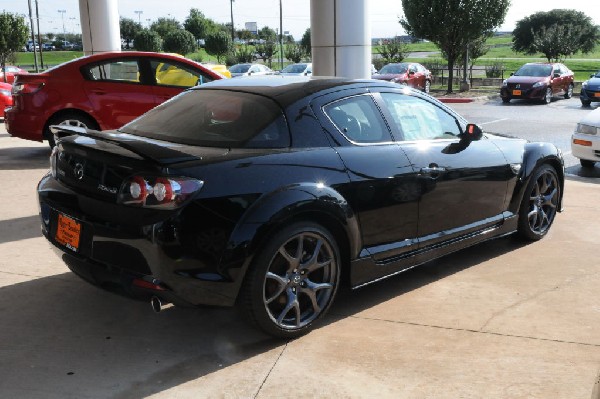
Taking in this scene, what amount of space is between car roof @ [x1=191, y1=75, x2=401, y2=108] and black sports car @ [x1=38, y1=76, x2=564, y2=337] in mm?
16

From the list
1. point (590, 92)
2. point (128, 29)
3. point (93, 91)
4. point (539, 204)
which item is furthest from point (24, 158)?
point (128, 29)

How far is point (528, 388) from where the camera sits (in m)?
3.21

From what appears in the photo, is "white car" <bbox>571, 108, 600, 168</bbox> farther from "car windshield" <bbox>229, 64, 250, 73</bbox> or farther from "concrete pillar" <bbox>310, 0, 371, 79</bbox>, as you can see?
"car windshield" <bbox>229, 64, 250, 73</bbox>

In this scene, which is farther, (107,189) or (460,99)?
(460,99)

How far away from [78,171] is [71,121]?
6059 mm

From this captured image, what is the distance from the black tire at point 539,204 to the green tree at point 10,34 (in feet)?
121

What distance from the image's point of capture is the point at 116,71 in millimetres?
9625

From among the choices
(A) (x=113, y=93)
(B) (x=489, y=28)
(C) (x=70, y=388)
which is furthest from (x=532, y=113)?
(C) (x=70, y=388)

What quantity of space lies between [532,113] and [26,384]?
18.6 metres

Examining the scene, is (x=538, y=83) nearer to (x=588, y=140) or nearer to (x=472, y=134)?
(x=588, y=140)

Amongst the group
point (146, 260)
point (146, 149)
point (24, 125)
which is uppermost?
point (146, 149)

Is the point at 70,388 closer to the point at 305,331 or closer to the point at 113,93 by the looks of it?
the point at 305,331

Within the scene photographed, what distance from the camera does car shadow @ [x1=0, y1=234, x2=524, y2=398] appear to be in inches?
129

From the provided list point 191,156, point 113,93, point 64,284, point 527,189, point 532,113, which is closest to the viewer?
point 191,156
